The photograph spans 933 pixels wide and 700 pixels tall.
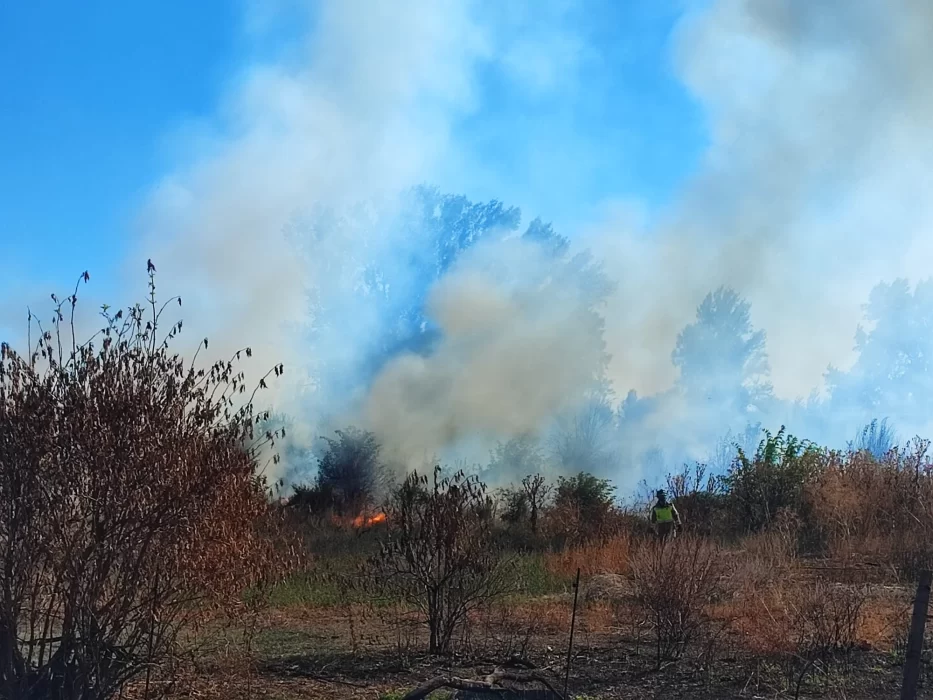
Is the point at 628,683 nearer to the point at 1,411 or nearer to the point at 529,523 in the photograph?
the point at 1,411

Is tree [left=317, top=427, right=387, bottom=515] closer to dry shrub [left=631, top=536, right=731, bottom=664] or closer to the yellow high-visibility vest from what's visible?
the yellow high-visibility vest

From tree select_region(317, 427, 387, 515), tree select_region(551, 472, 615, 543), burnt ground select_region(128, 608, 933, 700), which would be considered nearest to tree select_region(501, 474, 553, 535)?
tree select_region(551, 472, 615, 543)

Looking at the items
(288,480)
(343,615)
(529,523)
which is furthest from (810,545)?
(288,480)

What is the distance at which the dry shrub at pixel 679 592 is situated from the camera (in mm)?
8672

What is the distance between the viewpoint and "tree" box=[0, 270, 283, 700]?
17.1 feet

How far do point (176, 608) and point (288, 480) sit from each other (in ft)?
79.1

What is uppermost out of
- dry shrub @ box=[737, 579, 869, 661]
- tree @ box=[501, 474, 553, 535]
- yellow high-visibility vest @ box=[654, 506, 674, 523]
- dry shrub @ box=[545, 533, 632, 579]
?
tree @ box=[501, 474, 553, 535]

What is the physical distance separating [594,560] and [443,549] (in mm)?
7727

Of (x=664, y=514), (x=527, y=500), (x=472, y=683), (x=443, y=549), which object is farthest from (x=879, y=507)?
(x=472, y=683)

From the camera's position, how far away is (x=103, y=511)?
5285 millimetres

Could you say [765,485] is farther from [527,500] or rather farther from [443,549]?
[443,549]

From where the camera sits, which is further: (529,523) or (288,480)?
(288,480)

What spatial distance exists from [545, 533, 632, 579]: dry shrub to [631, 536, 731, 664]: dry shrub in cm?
574

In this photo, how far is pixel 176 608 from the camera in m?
5.77
